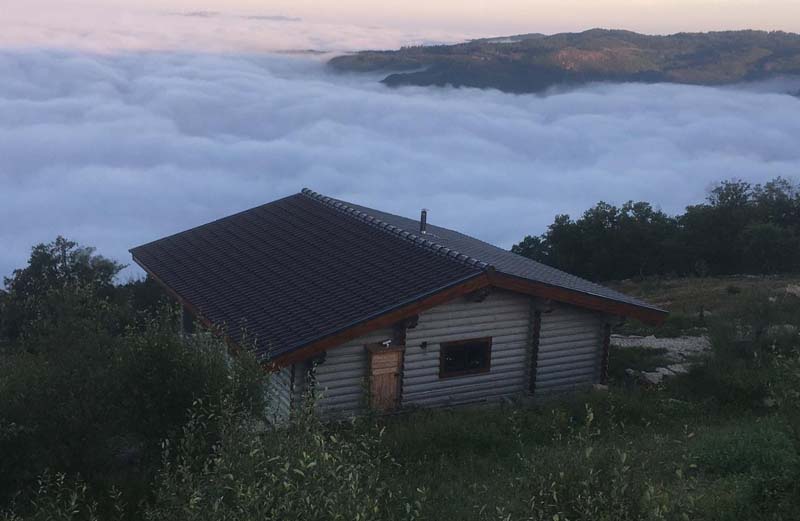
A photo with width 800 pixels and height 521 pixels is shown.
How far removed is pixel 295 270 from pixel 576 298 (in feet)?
21.4

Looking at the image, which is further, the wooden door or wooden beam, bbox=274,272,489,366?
the wooden door

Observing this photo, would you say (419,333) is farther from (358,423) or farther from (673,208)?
(673,208)

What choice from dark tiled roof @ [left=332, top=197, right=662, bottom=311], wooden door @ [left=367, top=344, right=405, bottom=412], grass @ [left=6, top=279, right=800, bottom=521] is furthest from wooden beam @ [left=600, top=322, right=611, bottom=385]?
wooden door @ [left=367, top=344, right=405, bottom=412]

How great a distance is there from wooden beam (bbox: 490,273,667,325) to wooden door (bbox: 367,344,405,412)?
2536 mm

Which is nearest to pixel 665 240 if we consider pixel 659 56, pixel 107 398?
pixel 107 398

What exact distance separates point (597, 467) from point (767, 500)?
13.2 ft

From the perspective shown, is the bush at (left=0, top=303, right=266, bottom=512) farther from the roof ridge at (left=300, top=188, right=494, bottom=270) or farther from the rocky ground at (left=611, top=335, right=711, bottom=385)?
the rocky ground at (left=611, top=335, right=711, bottom=385)

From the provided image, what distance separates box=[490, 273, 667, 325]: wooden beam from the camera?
17406 mm

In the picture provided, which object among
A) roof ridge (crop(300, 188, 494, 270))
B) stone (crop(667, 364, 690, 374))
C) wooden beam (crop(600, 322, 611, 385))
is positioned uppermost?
roof ridge (crop(300, 188, 494, 270))

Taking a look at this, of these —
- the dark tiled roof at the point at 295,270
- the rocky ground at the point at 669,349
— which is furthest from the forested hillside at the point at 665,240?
the dark tiled roof at the point at 295,270

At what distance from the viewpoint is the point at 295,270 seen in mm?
19766

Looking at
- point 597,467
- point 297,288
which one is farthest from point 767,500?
point 297,288

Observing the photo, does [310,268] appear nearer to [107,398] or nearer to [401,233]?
[401,233]

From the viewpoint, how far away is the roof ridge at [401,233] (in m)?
17.8
